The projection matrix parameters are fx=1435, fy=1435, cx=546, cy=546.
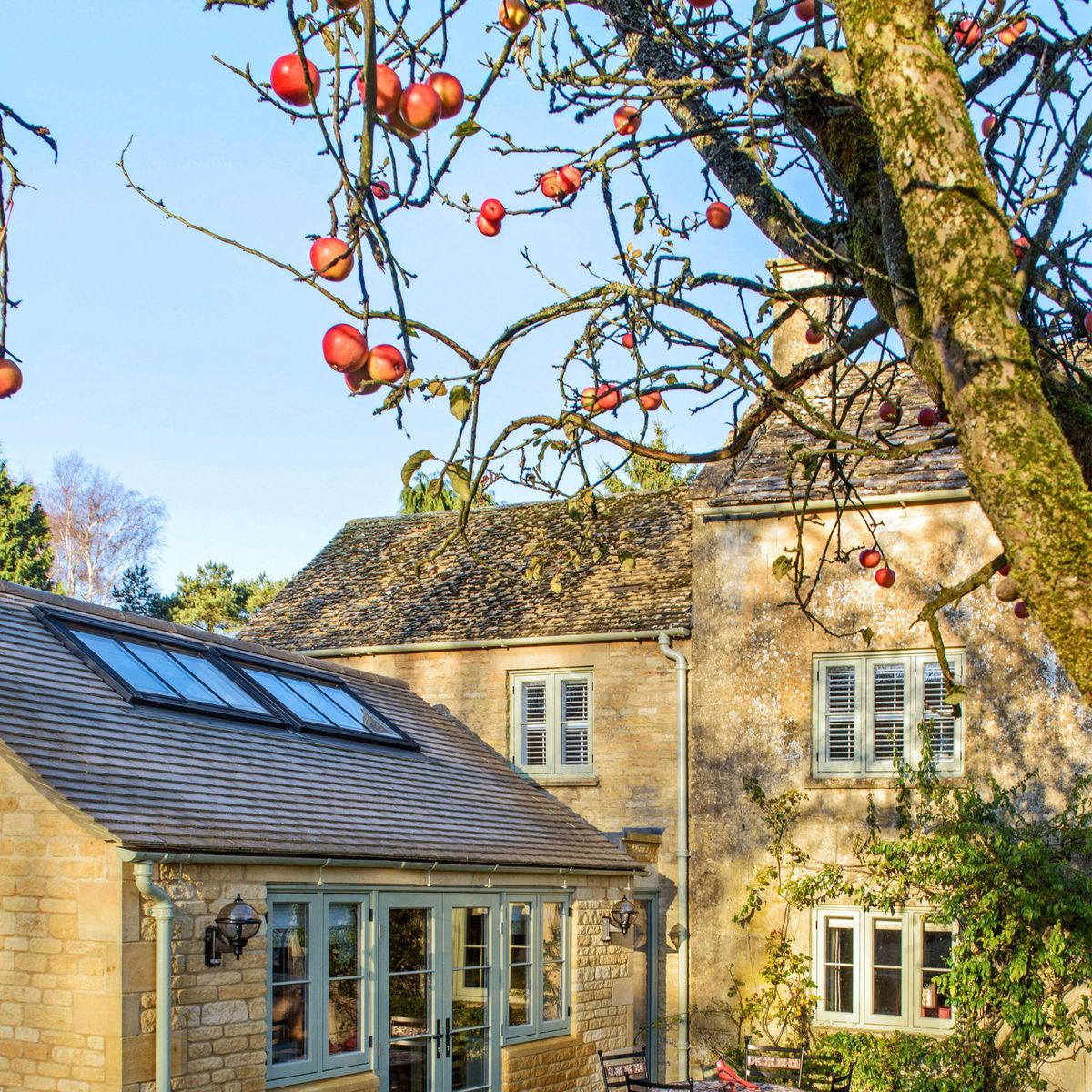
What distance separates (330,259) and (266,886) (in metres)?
8.18

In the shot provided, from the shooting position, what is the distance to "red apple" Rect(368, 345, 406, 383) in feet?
10.8

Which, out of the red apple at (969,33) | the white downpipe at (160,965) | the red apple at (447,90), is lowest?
the white downpipe at (160,965)

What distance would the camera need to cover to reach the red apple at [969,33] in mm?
5555

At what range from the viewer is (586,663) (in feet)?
58.9

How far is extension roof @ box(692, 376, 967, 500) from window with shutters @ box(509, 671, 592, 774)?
3.10 m

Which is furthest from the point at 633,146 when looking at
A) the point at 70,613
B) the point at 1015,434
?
the point at 70,613

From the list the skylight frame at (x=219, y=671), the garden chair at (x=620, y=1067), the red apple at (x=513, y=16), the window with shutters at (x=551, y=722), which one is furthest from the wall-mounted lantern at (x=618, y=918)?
the red apple at (x=513, y=16)

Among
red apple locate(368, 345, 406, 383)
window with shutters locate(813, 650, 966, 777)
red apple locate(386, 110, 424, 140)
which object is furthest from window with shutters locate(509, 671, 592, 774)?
red apple locate(386, 110, 424, 140)

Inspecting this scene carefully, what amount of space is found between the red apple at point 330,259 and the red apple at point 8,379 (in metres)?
0.68

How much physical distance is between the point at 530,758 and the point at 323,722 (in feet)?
16.0

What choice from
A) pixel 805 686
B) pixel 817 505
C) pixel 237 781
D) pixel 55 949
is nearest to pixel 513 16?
pixel 55 949

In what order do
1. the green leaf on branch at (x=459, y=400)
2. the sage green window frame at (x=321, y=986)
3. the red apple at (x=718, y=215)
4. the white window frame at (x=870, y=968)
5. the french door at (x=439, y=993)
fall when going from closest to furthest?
1. the green leaf on branch at (x=459, y=400)
2. the red apple at (x=718, y=215)
3. the sage green window frame at (x=321, y=986)
4. the french door at (x=439, y=993)
5. the white window frame at (x=870, y=968)

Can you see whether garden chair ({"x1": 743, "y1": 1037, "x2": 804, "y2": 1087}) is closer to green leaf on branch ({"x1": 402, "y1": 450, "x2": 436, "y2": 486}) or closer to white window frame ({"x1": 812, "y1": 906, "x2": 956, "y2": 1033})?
white window frame ({"x1": 812, "y1": 906, "x2": 956, "y2": 1033})

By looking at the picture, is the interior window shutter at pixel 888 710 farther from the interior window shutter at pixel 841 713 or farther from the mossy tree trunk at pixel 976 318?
the mossy tree trunk at pixel 976 318
